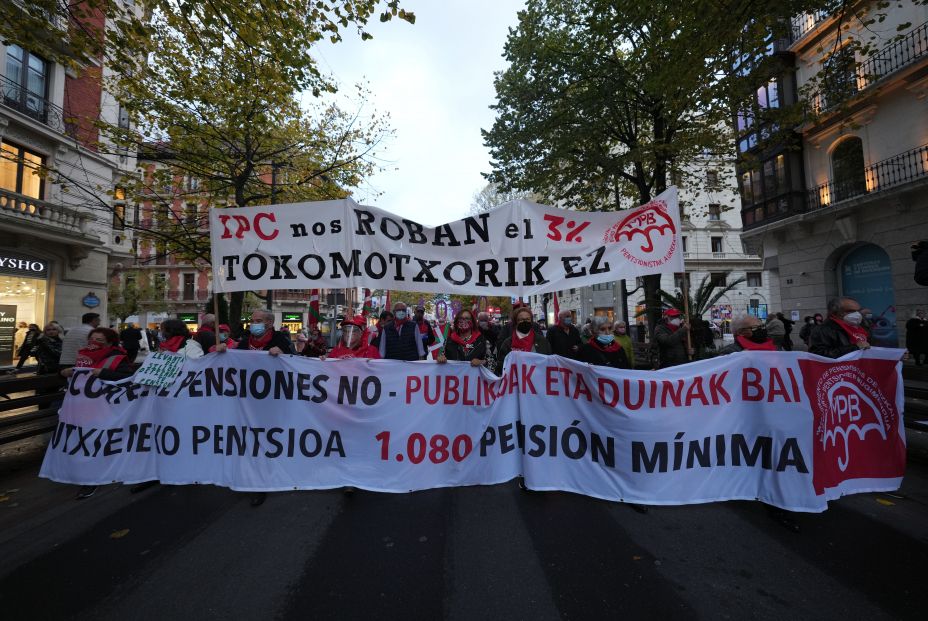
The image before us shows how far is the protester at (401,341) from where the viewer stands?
6309 mm

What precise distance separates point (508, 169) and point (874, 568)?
13363 mm

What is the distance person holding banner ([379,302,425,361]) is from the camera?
6.31 meters

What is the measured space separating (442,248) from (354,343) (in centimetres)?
200

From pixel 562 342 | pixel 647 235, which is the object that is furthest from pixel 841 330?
pixel 562 342

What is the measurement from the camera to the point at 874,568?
2.94 m

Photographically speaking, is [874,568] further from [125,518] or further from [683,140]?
[683,140]

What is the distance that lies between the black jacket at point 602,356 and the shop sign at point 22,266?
19840mm

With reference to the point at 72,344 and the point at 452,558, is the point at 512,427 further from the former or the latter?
the point at 72,344

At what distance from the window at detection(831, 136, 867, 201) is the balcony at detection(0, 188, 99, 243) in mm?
29407

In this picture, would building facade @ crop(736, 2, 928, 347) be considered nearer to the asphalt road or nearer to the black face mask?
the black face mask

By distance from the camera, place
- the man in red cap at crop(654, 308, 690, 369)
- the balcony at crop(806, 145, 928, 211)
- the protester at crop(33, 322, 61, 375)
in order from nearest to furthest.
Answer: the man in red cap at crop(654, 308, 690, 369), the protester at crop(33, 322, 61, 375), the balcony at crop(806, 145, 928, 211)

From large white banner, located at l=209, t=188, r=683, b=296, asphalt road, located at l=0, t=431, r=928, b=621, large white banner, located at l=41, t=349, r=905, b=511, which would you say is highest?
large white banner, located at l=209, t=188, r=683, b=296

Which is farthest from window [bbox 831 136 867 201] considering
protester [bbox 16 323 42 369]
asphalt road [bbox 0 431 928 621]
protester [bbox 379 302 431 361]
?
protester [bbox 16 323 42 369]

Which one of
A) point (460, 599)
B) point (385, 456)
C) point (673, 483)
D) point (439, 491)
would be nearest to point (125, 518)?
point (385, 456)
